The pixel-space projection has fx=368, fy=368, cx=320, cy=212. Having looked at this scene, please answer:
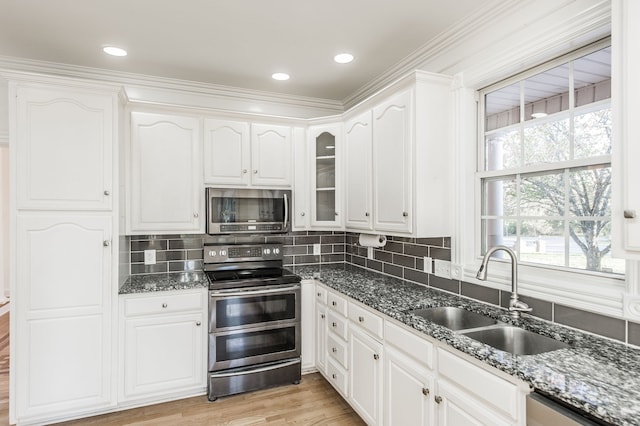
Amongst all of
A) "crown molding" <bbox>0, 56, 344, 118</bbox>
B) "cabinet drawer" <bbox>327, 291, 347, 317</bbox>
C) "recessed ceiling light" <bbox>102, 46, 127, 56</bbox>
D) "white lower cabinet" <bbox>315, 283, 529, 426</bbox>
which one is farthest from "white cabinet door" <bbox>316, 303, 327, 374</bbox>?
"recessed ceiling light" <bbox>102, 46, 127, 56</bbox>

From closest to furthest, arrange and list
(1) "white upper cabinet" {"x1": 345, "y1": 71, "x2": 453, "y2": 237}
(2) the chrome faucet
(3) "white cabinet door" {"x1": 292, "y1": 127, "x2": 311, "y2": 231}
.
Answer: (2) the chrome faucet < (1) "white upper cabinet" {"x1": 345, "y1": 71, "x2": 453, "y2": 237} < (3) "white cabinet door" {"x1": 292, "y1": 127, "x2": 311, "y2": 231}

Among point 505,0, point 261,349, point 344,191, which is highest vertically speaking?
point 505,0

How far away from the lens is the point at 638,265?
4.78 feet

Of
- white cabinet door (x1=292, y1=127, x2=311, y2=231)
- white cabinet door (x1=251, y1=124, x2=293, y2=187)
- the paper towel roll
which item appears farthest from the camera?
white cabinet door (x1=292, y1=127, x2=311, y2=231)

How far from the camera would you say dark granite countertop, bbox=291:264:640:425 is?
1.07 meters

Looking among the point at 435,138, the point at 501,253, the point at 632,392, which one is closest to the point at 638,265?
the point at 632,392

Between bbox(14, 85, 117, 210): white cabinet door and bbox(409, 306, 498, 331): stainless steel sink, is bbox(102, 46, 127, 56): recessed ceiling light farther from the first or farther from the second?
bbox(409, 306, 498, 331): stainless steel sink

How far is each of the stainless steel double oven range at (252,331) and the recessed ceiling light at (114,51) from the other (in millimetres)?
1790

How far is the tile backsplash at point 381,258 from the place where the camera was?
165 cm

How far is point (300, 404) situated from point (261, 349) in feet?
1.63

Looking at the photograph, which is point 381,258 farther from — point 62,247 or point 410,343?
point 62,247

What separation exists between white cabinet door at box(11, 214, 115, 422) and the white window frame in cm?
236

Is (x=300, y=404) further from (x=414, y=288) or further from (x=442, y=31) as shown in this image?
(x=442, y=31)

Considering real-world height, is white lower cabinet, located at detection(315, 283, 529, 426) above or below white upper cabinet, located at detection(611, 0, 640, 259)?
below
